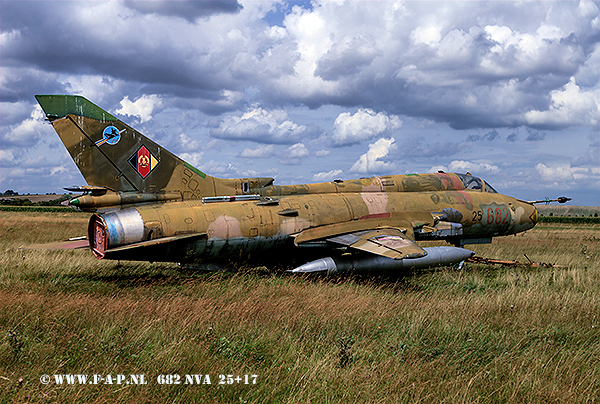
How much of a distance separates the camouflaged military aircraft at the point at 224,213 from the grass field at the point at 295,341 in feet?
3.51

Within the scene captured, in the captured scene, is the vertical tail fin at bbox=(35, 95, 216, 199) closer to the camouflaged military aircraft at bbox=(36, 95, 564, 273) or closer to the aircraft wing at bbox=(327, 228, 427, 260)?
the camouflaged military aircraft at bbox=(36, 95, 564, 273)

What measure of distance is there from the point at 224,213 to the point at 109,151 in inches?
140

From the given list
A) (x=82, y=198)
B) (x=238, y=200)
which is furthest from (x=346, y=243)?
(x=82, y=198)

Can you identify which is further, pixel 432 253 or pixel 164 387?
pixel 432 253

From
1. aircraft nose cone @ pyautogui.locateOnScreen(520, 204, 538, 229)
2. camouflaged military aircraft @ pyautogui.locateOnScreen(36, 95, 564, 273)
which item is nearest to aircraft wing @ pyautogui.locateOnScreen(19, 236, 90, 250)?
camouflaged military aircraft @ pyautogui.locateOnScreen(36, 95, 564, 273)

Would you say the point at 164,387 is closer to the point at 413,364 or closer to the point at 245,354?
the point at 245,354

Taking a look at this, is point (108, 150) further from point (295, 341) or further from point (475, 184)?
point (475, 184)

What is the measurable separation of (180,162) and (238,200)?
2.04 m

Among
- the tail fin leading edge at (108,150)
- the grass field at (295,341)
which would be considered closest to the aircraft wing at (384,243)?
the grass field at (295,341)

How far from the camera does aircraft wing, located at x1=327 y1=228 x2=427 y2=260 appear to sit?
34.6 feet

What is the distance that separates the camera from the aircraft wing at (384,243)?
34.6 ft

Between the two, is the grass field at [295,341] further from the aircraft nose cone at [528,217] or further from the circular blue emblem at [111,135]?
the aircraft nose cone at [528,217]

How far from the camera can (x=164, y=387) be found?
196 inches

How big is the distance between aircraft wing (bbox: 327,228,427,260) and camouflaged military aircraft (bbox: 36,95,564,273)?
0.10 feet
